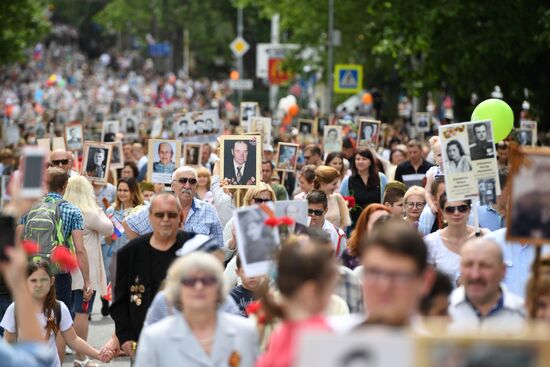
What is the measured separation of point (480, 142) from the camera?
1125 cm

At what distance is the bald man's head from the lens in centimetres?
746

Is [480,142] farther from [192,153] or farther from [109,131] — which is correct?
[109,131]

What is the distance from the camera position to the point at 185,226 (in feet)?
40.2

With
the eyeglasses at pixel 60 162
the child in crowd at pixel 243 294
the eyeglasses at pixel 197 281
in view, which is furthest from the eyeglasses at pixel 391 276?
the eyeglasses at pixel 60 162

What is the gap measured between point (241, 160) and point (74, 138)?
25.2 feet

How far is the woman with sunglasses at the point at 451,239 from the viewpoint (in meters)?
9.84

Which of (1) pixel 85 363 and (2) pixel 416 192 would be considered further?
(2) pixel 416 192

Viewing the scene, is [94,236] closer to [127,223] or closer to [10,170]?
[127,223]

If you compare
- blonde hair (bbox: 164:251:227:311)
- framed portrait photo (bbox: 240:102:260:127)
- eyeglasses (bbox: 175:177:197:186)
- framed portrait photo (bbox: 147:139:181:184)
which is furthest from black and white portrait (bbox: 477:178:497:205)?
framed portrait photo (bbox: 240:102:260:127)

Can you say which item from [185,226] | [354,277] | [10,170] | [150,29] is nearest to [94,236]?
[185,226]

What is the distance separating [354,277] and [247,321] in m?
1.47

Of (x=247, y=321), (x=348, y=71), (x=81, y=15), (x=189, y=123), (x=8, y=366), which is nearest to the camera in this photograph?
(x=8, y=366)

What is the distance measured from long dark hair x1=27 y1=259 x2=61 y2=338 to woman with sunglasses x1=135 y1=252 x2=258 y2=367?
3.83 metres

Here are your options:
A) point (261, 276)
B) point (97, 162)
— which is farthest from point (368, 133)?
point (261, 276)
